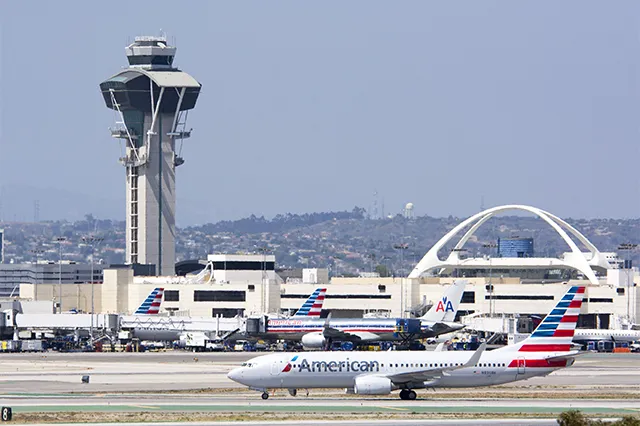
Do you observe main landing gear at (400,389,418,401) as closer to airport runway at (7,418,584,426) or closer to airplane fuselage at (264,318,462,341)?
airport runway at (7,418,584,426)

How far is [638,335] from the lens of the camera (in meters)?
179

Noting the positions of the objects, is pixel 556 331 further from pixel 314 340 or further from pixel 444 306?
pixel 444 306

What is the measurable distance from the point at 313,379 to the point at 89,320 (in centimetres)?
10513

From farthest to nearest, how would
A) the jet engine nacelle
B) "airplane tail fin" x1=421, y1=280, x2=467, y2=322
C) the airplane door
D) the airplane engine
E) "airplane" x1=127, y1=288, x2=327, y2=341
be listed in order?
"airplane" x1=127, y1=288, x2=327, y2=341 < "airplane tail fin" x1=421, y1=280, x2=467, y2=322 < the jet engine nacelle < the airplane door < the airplane engine

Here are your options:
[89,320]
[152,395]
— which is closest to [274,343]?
[89,320]

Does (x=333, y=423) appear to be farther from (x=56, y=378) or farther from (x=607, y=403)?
(x=56, y=378)

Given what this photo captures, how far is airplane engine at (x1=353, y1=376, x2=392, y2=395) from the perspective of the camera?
8225 centimetres

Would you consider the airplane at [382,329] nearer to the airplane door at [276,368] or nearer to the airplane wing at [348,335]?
the airplane wing at [348,335]

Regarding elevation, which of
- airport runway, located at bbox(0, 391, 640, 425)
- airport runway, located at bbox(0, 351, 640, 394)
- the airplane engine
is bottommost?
airport runway, located at bbox(0, 351, 640, 394)

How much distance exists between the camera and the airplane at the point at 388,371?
8275cm

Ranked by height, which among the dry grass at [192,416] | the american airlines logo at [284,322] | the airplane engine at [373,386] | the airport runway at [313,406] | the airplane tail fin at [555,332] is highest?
the airplane tail fin at [555,332]

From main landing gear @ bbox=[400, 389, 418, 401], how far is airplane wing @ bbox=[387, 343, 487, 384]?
28.2 inches

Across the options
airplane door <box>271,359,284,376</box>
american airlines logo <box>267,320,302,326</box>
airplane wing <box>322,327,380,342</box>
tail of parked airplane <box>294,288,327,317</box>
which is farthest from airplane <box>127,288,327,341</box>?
airplane door <box>271,359,284,376</box>

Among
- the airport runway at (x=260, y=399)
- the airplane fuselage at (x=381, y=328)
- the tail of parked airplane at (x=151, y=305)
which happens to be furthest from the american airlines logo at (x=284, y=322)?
the airport runway at (x=260, y=399)
